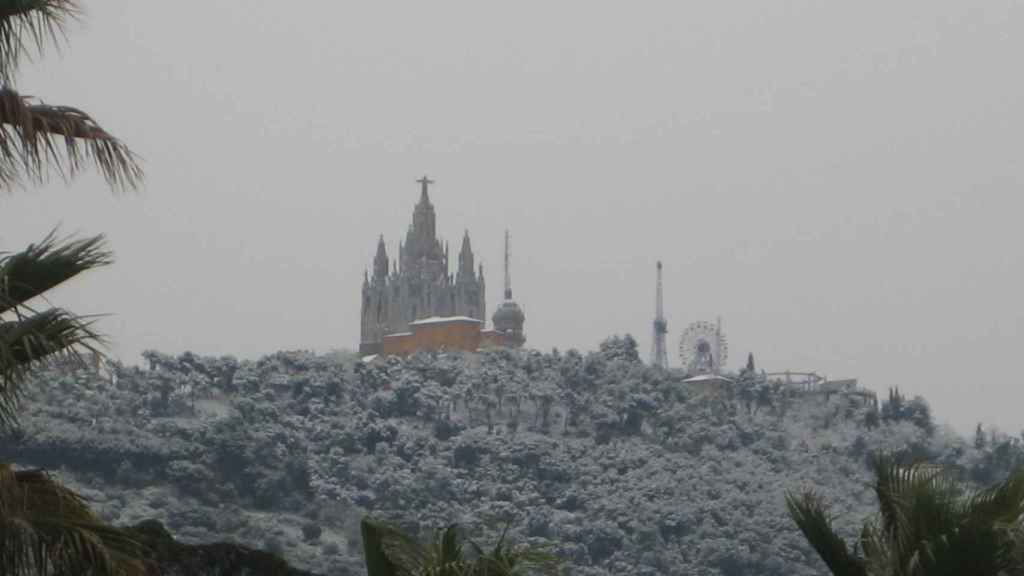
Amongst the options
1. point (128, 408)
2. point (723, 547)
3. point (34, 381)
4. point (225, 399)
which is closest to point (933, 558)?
point (34, 381)

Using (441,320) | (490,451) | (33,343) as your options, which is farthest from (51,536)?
(441,320)

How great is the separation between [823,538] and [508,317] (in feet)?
570

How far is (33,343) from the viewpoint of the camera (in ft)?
37.9

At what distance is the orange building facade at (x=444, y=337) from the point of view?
188 meters

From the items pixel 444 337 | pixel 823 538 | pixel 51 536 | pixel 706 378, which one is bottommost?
pixel 51 536

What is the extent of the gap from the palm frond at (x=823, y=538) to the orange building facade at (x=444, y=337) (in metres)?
172

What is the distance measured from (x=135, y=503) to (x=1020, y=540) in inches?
5485

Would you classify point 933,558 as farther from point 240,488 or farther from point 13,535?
point 240,488

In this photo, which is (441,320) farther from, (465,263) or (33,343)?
(33,343)

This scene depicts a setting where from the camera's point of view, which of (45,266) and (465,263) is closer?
(45,266)

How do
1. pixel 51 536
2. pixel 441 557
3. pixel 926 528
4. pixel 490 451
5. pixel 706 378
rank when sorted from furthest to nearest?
pixel 706 378 → pixel 490 451 → pixel 926 528 → pixel 441 557 → pixel 51 536

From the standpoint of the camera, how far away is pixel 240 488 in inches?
6417

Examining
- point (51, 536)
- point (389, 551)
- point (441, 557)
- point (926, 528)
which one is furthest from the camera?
point (926, 528)

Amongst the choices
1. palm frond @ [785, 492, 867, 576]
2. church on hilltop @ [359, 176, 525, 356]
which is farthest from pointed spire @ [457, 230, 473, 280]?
palm frond @ [785, 492, 867, 576]
